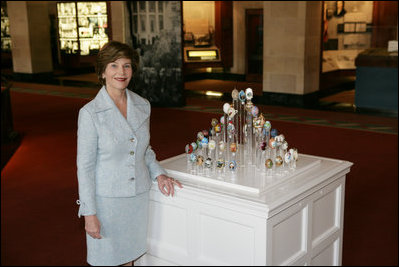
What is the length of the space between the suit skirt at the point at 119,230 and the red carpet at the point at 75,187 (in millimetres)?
481

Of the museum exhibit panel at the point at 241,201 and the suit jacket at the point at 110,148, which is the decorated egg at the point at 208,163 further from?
the suit jacket at the point at 110,148

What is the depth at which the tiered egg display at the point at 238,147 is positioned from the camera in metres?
2.02

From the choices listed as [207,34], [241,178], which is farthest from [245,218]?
[207,34]

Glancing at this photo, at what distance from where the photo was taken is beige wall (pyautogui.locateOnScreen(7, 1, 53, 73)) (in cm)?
1518

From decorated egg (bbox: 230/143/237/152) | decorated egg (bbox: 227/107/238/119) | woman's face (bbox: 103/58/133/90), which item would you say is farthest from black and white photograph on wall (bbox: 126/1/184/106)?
woman's face (bbox: 103/58/133/90)

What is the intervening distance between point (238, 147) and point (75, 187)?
3255 mm


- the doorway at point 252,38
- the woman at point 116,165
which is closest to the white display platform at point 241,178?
the woman at point 116,165

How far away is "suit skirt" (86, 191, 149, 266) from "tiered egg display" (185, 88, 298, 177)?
1.04ft

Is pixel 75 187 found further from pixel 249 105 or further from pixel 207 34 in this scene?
pixel 207 34

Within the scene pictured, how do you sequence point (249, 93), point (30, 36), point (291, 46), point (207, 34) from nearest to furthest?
point (249, 93) → point (291, 46) → point (30, 36) → point (207, 34)

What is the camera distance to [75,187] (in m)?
5.12

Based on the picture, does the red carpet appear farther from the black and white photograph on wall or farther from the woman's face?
the black and white photograph on wall

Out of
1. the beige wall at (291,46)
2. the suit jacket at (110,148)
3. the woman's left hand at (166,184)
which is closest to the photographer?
the suit jacket at (110,148)

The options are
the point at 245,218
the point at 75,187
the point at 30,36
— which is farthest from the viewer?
the point at 30,36
